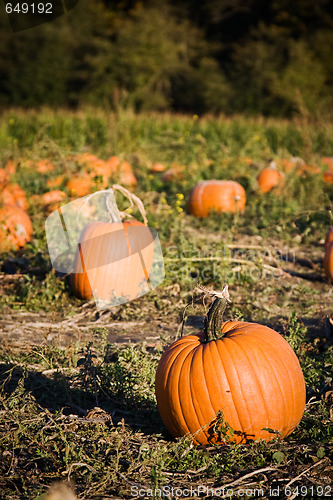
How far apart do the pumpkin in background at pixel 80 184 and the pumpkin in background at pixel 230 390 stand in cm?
374

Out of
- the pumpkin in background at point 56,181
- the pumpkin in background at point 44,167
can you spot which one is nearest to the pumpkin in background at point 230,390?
the pumpkin in background at point 56,181

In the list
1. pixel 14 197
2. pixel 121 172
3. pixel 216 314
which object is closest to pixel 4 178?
pixel 14 197

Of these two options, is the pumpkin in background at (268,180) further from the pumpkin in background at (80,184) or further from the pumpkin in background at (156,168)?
the pumpkin in background at (80,184)

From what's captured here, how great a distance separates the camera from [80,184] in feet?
19.5

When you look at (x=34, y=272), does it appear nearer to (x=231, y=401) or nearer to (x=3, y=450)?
(x=3, y=450)

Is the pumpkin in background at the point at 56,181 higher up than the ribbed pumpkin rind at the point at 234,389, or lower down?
higher up

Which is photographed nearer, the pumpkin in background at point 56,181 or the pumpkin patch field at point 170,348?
the pumpkin patch field at point 170,348

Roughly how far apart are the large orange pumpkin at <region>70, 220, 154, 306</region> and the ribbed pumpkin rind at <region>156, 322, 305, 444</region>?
1.61 metres

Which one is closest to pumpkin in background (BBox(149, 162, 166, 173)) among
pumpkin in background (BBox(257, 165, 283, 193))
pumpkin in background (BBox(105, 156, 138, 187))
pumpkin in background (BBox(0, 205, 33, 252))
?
pumpkin in background (BBox(105, 156, 138, 187))

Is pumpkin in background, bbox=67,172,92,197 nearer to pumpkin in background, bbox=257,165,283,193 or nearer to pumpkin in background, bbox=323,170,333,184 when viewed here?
pumpkin in background, bbox=257,165,283,193

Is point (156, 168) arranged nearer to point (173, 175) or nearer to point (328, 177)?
point (173, 175)

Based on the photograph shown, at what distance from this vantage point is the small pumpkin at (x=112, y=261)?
380 cm

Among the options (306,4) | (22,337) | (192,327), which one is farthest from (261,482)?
(306,4)

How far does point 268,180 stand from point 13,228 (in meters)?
3.44
